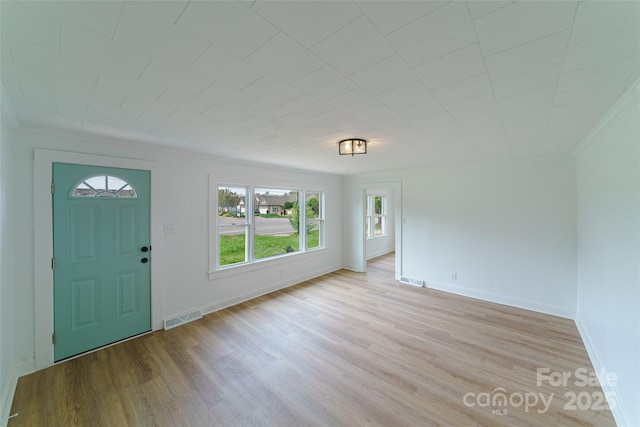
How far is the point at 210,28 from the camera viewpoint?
3.43 feet

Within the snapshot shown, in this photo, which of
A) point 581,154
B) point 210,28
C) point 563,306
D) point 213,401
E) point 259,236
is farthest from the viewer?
point 259,236

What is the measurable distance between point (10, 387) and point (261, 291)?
2848 mm

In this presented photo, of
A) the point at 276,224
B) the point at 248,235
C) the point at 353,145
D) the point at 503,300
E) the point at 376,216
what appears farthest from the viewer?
the point at 376,216

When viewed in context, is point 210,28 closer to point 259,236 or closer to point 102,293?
point 102,293

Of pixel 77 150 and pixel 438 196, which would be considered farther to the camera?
pixel 438 196

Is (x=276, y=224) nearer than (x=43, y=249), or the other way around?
(x=43, y=249)

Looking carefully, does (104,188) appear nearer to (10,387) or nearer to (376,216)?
(10,387)

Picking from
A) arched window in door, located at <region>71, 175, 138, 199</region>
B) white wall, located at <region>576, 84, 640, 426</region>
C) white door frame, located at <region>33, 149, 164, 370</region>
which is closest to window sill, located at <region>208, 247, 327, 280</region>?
arched window in door, located at <region>71, 175, 138, 199</region>

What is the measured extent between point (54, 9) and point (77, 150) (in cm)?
233

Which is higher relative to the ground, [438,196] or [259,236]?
[438,196]

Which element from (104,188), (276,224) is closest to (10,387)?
(104,188)

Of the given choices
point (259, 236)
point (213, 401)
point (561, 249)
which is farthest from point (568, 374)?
point (259, 236)

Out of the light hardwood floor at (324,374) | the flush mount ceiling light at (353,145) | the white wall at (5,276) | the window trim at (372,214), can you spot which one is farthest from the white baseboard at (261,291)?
the flush mount ceiling light at (353,145)

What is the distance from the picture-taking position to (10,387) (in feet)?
6.82
